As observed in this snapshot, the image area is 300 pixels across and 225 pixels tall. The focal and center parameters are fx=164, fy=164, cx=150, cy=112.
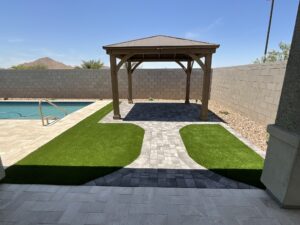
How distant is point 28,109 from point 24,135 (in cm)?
751

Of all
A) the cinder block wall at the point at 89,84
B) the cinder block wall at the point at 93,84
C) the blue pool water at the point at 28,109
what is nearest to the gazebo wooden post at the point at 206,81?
the cinder block wall at the point at 93,84

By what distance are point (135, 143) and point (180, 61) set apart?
8180 millimetres

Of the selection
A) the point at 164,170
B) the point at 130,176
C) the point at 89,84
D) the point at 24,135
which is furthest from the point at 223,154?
the point at 89,84

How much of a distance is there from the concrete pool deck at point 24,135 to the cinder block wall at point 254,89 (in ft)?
27.4

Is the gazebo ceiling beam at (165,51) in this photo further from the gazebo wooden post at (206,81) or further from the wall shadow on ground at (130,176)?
the wall shadow on ground at (130,176)

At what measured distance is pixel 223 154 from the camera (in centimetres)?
476

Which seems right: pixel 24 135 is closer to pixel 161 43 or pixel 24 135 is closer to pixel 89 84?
pixel 161 43

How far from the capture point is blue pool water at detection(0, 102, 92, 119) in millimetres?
10809

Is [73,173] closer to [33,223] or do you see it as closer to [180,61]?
[33,223]

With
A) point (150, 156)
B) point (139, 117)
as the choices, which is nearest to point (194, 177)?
point (150, 156)

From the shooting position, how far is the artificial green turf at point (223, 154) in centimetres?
382

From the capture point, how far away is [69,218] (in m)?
2.56

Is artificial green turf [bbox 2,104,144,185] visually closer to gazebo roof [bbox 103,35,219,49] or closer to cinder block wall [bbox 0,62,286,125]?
gazebo roof [bbox 103,35,219,49]

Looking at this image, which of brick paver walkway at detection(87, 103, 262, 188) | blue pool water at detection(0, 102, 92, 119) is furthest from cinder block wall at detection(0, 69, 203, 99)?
brick paver walkway at detection(87, 103, 262, 188)
